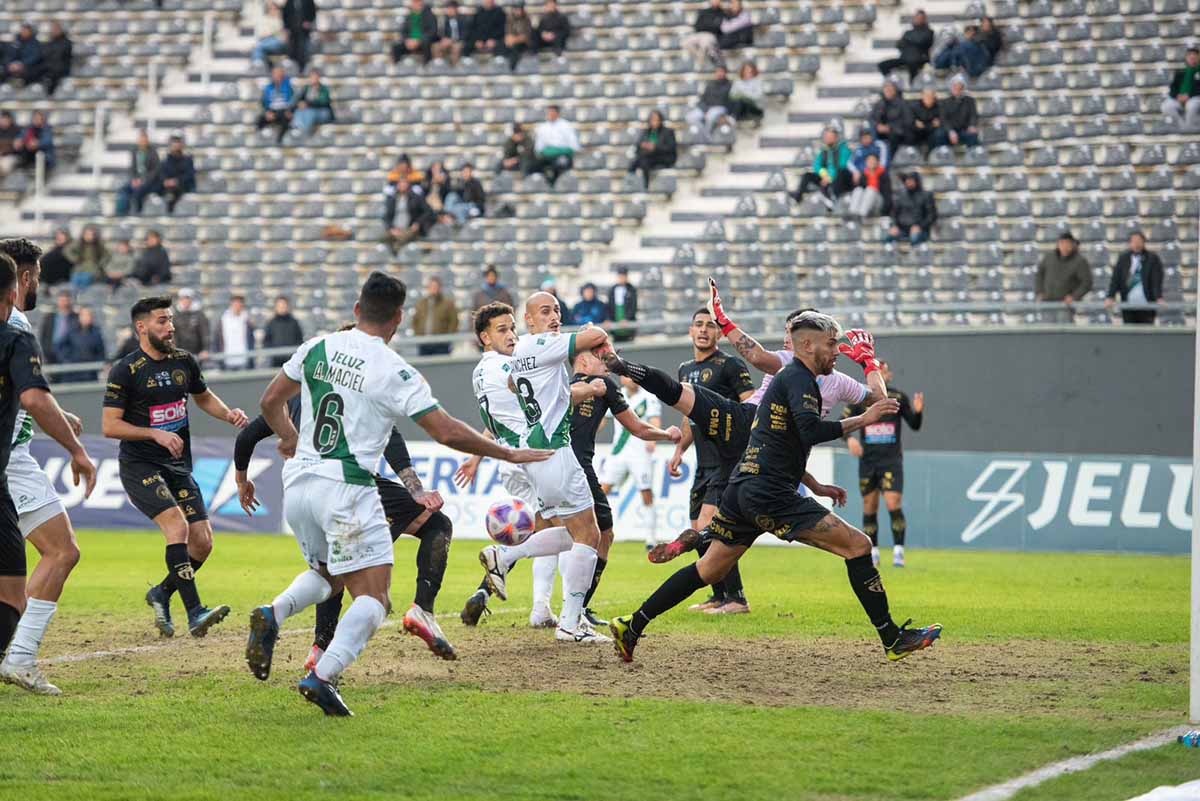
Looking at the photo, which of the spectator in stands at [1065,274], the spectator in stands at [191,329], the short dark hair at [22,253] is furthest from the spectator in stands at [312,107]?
the short dark hair at [22,253]

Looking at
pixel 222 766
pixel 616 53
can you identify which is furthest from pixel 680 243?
pixel 222 766

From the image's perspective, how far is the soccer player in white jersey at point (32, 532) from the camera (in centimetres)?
903

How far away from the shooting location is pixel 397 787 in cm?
679

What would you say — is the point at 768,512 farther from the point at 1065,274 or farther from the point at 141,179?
the point at 141,179

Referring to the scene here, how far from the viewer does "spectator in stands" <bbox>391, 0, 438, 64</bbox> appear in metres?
30.8

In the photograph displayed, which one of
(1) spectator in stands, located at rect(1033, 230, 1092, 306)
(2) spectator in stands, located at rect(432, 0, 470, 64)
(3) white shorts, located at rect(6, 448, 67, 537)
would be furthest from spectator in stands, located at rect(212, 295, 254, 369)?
(3) white shorts, located at rect(6, 448, 67, 537)

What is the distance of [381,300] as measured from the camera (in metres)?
8.34

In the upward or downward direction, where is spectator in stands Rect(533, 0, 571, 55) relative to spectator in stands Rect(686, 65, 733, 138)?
upward

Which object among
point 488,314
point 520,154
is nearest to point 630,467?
point 520,154

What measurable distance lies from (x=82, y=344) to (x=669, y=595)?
18797mm

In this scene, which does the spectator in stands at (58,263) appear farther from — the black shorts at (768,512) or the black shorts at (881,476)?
the black shorts at (768,512)

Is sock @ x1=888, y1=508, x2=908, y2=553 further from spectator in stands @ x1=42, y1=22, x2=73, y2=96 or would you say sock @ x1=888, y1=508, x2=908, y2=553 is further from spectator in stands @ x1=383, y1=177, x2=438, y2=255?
spectator in stands @ x1=42, y1=22, x2=73, y2=96

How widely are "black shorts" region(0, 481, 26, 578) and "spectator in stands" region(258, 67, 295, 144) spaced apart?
22438 millimetres

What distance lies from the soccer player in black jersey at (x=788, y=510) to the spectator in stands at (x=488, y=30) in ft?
70.9
